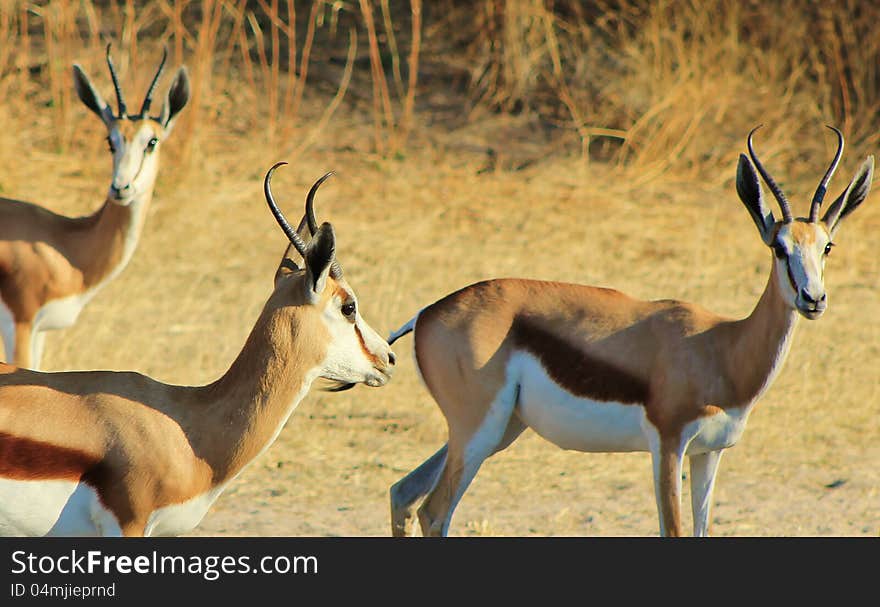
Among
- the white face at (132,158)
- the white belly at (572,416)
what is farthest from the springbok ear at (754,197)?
the white face at (132,158)

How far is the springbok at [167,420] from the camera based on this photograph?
13.8 ft

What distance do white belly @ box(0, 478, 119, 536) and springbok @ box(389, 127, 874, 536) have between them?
1.57m

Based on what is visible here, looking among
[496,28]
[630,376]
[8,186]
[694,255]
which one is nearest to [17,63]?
[8,186]

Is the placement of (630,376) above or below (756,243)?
below

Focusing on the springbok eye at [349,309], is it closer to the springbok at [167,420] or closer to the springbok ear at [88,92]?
the springbok at [167,420]

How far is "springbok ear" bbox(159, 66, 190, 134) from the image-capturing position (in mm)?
8075

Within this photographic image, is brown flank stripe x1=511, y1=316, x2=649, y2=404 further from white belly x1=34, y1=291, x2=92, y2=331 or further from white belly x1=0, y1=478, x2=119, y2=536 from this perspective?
white belly x1=34, y1=291, x2=92, y2=331

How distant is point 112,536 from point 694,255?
6.90 metres

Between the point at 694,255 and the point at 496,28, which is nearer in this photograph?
the point at 694,255

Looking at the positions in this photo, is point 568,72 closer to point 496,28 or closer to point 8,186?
point 496,28

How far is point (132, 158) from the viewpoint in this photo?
7609 millimetres

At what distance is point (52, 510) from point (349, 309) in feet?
3.60

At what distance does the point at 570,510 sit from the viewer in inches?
258
